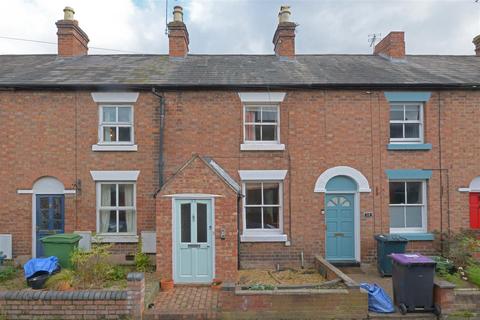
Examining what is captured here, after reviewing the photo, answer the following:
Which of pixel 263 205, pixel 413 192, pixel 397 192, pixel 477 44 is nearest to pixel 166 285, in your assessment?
pixel 263 205

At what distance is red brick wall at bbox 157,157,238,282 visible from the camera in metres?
9.38

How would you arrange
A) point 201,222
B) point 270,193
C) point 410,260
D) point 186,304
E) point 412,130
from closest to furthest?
1. point 410,260
2. point 186,304
3. point 201,222
4. point 270,193
5. point 412,130

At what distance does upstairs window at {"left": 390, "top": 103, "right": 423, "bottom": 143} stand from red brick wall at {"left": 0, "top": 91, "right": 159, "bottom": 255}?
7.42 meters

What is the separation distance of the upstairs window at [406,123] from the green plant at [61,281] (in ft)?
32.2

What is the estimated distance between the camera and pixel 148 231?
11.2m

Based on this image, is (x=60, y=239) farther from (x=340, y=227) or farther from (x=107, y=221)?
(x=340, y=227)

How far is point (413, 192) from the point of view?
38.8 feet

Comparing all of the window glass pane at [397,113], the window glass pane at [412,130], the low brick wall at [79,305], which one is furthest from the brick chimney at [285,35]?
the low brick wall at [79,305]

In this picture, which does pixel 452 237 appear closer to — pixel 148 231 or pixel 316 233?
pixel 316 233

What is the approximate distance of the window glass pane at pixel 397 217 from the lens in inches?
461

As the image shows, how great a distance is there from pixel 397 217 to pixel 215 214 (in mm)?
6010

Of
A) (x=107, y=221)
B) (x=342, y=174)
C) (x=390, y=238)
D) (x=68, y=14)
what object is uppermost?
(x=68, y=14)

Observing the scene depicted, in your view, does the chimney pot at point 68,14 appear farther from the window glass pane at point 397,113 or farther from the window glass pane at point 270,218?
the window glass pane at point 397,113

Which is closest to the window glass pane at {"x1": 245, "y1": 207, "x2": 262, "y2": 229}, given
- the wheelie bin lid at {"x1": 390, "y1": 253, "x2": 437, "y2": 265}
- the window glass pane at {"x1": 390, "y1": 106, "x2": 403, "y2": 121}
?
the wheelie bin lid at {"x1": 390, "y1": 253, "x2": 437, "y2": 265}
